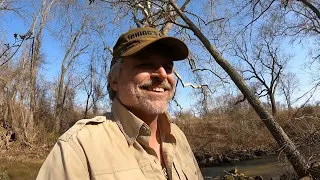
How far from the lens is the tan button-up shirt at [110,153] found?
5.08 feet

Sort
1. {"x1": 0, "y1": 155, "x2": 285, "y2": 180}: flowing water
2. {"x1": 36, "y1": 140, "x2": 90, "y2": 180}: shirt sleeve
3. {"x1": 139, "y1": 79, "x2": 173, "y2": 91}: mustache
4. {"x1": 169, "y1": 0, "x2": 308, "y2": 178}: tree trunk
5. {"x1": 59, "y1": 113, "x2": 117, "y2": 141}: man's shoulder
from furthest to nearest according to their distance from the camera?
{"x1": 0, "y1": 155, "x2": 285, "y2": 180}: flowing water → {"x1": 169, "y1": 0, "x2": 308, "y2": 178}: tree trunk → {"x1": 139, "y1": 79, "x2": 173, "y2": 91}: mustache → {"x1": 59, "y1": 113, "x2": 117, "y2": 141}: man's shoulder → {"x1": 36, "y1": 140, "x2": 90, "y2": 180}: shirt sleeve

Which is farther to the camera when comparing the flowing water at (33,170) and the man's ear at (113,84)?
the flowing water at (33,170)

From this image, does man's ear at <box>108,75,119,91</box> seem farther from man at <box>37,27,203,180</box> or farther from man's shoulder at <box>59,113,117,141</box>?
man's shoulder at <box>59,113,117,141</box>

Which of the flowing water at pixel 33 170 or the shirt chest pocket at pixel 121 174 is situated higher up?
the shirt chest pocket at pixel 121 174

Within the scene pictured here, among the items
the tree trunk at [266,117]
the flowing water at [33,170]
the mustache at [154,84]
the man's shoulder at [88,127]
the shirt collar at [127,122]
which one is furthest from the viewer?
the flowing water at [33,170]

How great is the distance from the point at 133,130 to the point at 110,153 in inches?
7.7

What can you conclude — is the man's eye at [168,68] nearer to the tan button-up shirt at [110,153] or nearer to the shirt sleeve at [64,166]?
the tan button-up shirt at [110,153]

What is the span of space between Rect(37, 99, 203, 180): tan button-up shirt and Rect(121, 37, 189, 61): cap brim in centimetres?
31

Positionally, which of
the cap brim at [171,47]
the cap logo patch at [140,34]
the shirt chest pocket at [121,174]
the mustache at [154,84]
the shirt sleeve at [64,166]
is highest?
the cap logo patch at [140,34]

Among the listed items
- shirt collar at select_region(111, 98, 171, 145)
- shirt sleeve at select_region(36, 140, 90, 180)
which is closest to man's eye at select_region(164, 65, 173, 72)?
shirt collar at select_region(111, 98, 171, 145)

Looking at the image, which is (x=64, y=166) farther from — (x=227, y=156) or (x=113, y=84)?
(x=227, y=156)

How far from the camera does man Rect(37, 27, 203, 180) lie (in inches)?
62.1

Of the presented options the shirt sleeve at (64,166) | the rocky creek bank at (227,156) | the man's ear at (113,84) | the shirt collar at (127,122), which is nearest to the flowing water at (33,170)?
the rocky creek bank at (227,156)

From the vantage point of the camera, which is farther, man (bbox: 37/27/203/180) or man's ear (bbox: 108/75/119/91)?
man's ear (bbox: 108/75/119/91)
